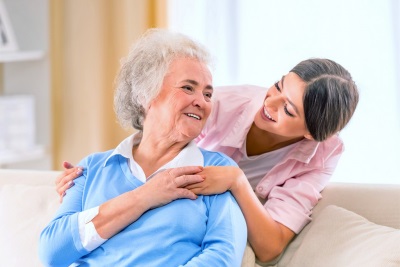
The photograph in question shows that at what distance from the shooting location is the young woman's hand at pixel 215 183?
172cm

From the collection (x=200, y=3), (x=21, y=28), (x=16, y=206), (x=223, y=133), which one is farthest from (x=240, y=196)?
(x=21, y=28)

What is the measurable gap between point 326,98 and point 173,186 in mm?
463

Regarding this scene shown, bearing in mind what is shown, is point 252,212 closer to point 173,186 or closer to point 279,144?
point 173,186

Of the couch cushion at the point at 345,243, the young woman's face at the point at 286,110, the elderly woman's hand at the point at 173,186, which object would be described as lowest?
the couch cushion at the point at 345,243

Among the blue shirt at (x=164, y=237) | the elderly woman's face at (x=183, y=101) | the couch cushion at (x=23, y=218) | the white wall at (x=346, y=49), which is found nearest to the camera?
the blue shirt at (x=164, y=237)

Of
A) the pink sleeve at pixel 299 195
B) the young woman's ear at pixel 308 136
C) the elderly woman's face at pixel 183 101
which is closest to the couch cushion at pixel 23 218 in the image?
the elderly woman's face at pixel 183 101

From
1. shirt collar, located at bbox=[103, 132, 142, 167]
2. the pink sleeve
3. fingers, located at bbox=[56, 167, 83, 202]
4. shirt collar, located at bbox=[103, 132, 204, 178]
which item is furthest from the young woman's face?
fingers, located at bbox=[56, 167, 83, 202]

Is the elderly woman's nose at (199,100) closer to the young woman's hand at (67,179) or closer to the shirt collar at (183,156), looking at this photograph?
the shirt collar at (183,156)

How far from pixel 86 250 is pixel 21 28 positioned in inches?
91.1

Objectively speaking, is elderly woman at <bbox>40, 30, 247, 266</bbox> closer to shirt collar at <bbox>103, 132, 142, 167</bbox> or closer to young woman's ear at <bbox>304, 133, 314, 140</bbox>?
shirt collar at <bbox>103, 132, 142, 167</bbox>

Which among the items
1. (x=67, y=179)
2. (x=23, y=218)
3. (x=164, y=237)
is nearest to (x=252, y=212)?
(x=164, y=237)

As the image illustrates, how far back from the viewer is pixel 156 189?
1707 mm

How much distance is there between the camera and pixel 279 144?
6.75ft

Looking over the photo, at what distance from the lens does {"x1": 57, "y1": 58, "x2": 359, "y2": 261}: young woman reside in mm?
1804
